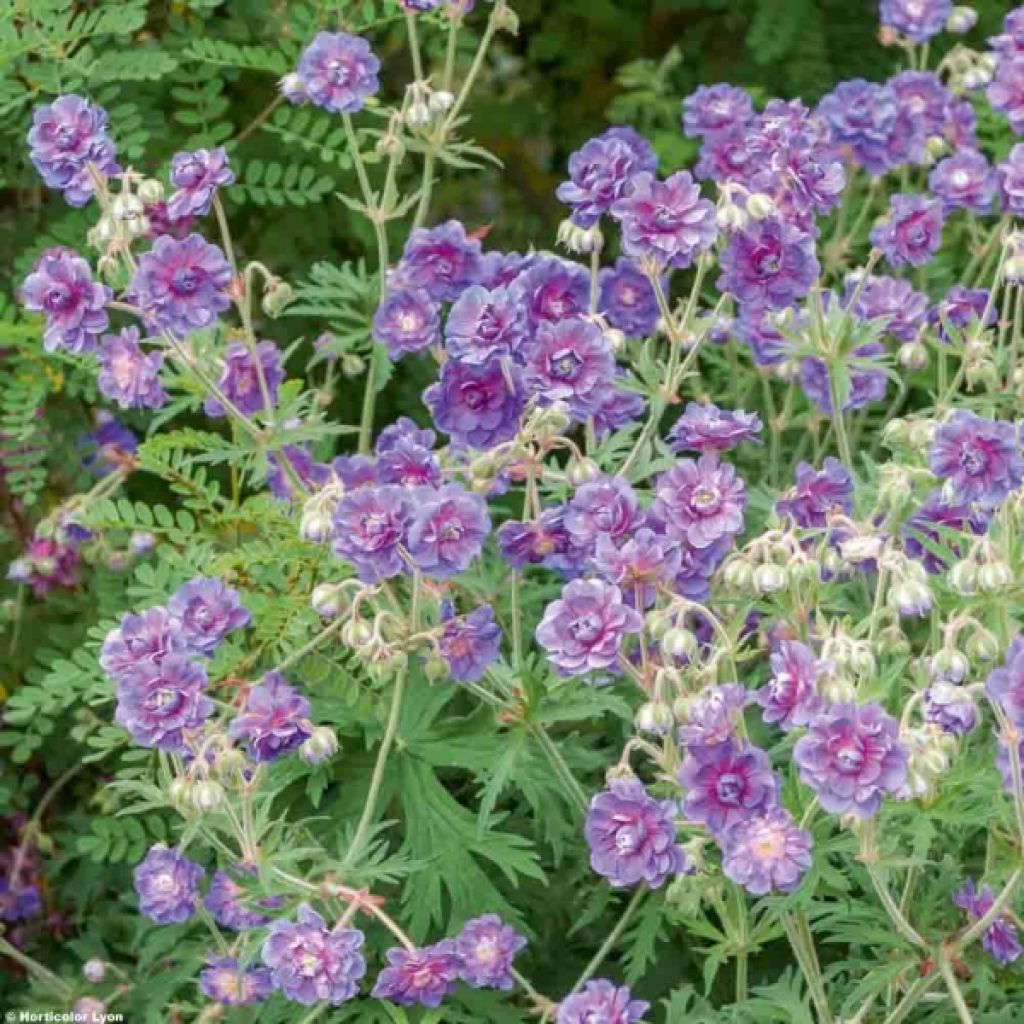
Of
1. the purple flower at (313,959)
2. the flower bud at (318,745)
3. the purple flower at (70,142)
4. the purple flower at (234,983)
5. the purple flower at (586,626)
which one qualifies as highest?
the purple flower at (70,142)

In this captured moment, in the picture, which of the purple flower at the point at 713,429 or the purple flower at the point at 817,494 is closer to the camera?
the purple flower at the point at 713,429

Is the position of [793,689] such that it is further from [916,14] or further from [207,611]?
[916,14]

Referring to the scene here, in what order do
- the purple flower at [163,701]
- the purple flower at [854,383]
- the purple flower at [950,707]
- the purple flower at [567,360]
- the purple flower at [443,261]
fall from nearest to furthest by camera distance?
the purple flower at [950,707]
the purple flower at [163,701]
the purple flower at [567,360]
the purple flower at [443,261]
the purple flower at [854,383]

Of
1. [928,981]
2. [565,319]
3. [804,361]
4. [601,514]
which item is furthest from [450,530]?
[804,361]

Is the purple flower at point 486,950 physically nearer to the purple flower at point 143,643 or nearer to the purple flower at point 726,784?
the purple flower at point 726,784

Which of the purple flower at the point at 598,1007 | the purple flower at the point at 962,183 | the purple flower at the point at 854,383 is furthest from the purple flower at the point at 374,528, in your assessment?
the purple flower at the point at 962,183

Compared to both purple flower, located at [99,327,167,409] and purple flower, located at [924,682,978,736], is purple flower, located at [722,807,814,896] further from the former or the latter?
purple flower, located at [99,327,167,409]

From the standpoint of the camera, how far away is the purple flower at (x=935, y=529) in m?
3.03

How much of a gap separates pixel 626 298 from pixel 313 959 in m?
1.41

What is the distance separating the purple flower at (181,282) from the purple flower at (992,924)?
4.69ft

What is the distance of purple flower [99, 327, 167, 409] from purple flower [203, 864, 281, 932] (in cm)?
77

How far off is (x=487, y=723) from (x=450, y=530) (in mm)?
724

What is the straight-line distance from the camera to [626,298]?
12.0ft

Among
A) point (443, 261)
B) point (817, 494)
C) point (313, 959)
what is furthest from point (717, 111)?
point (313, 959)
